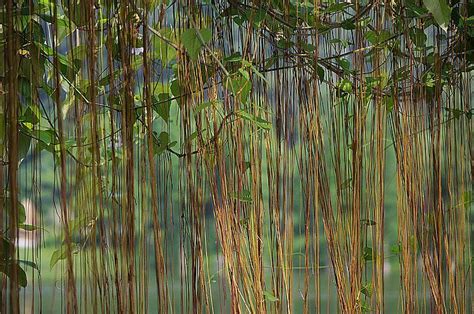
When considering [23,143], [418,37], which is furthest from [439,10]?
[23,143]

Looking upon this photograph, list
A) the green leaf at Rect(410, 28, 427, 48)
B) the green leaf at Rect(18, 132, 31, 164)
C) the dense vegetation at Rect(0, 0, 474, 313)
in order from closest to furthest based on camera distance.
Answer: the dense vegetation at Rect(0, 0, 474, 313) < the green leaf at Rect(18, 132, 31, 164) < the green leaf at Rect(410, 28, 427, 48)

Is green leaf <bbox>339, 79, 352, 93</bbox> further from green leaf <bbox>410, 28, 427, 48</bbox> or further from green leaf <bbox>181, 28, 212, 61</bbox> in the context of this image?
green leaf <bbox>181, 28, 212, 61</bbox>

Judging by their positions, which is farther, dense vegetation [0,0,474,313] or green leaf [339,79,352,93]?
green leaf [339,79,352,93]

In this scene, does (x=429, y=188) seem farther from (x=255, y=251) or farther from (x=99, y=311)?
(x=99, y=311)

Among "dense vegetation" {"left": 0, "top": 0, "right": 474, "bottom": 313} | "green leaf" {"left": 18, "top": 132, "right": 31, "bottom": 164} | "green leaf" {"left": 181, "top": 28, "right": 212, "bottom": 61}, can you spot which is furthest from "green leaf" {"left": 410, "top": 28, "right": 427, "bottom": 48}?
"green leaf" {"left": 18, "top": 132, "right": 31, "bottom": 164}

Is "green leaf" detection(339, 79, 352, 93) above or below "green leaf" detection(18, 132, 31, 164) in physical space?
above

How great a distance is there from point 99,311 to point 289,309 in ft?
0.64

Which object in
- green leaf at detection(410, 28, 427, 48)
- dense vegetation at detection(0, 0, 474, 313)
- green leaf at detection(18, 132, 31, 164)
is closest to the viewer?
dense vegetation at detection(0, 0, 474, 313)

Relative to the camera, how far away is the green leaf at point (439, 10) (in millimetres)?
747

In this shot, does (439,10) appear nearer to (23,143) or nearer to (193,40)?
(193,40)

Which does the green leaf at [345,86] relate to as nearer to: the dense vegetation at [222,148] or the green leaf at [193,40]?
the dense vegetation at [222,148]

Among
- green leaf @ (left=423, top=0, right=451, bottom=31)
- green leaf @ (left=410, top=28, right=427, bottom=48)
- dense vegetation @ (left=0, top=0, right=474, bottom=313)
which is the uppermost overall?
green leaf @ (left=410, top=28, right=427, bottom=48)

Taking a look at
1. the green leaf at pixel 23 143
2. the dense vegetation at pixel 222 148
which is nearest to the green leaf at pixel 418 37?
the dense vegetation at pixel 222 148

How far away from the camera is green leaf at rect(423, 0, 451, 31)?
0.75 m
